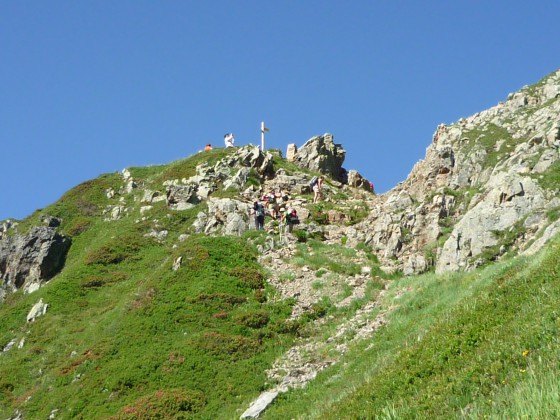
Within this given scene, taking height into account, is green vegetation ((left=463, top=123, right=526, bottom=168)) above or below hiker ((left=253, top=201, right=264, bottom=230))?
below

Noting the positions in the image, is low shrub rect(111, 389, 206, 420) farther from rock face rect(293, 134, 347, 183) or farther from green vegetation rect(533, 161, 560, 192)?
rock face rect(293, 134, 347, 183)

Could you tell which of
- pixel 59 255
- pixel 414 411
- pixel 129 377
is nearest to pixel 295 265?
pixel 129 377

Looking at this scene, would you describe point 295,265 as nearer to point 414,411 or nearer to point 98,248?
point 98,248

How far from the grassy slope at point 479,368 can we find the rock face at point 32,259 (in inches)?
1428

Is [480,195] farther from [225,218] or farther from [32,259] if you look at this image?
[32,259]

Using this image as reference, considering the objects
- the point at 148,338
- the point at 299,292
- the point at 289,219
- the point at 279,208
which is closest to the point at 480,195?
the point at 299,292

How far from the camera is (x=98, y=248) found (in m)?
51.0

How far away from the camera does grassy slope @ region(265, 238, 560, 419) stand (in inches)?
383

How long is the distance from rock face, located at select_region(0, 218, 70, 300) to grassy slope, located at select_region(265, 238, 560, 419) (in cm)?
3627

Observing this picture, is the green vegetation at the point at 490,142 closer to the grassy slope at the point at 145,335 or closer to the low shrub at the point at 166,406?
the grassy slope at the point at 145,335

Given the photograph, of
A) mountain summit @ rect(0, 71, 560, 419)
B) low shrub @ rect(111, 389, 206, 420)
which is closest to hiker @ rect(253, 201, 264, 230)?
mountain summit @ rect(0, 71, 560, 419)

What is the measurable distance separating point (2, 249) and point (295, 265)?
107 ft

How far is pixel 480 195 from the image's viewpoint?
39.2 meters

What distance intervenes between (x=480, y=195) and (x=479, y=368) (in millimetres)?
29232
